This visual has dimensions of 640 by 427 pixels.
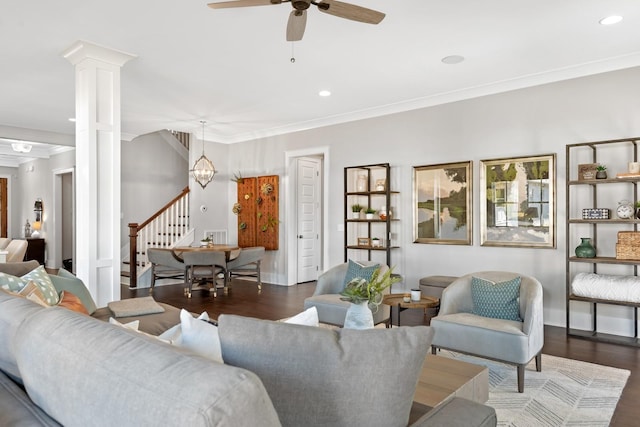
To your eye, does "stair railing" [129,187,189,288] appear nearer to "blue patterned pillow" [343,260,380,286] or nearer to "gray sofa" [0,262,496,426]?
"blue patterned pillow" [343,260,380,286]

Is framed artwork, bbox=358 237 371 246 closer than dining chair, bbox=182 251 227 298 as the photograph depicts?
Yes

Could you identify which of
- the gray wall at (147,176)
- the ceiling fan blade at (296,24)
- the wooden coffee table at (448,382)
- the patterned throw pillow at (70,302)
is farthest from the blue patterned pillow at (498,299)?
the gray wall at (147,176)

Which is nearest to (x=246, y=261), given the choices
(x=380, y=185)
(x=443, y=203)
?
(x=380, y=185)

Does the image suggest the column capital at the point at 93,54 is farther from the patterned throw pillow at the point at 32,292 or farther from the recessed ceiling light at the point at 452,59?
the recessed ceiling light at the point at 452,59

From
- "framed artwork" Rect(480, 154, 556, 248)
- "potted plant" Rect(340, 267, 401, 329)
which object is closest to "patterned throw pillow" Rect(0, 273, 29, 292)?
"potted plant" Rect(340, 267, 401, 329)

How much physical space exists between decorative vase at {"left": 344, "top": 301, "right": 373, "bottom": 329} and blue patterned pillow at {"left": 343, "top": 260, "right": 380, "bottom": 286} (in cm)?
192

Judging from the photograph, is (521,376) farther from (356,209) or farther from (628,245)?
(356,209)

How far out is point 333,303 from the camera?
13.6 ft

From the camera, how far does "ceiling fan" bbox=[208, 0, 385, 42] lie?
2574mm

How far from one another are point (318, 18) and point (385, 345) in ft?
10.3

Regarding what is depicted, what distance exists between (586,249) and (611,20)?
2216mm

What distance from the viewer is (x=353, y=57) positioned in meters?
4.43

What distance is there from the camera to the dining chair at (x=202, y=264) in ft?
21.8

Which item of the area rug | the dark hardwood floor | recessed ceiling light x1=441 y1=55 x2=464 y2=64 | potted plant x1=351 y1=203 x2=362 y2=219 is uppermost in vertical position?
recessed ceiling light x1=441 y1=55 x2=464 y2=64
